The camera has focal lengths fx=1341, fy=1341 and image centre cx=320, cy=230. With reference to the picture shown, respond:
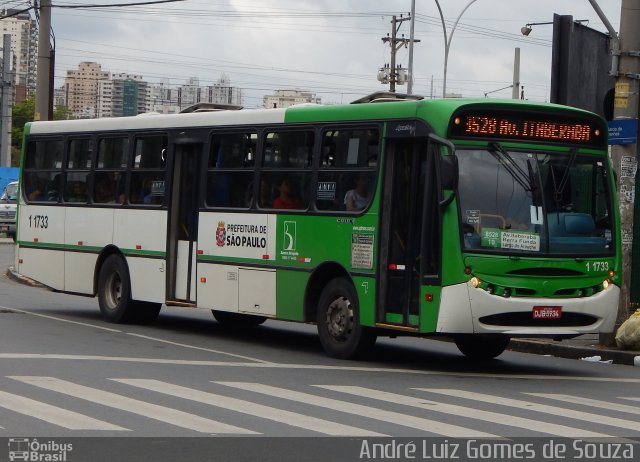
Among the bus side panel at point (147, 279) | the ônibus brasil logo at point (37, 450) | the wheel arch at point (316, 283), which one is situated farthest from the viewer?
the bus side panel at point (147, 279)

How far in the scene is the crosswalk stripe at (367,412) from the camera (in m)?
10.3

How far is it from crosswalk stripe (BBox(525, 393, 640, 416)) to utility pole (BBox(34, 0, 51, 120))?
21423 mm

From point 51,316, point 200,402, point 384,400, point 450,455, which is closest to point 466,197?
point 384,400

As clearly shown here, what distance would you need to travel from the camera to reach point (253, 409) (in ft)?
37.0

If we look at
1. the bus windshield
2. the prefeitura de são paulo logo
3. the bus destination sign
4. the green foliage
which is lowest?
the prefeitura de são paulo logo

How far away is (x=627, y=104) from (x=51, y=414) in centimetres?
1079

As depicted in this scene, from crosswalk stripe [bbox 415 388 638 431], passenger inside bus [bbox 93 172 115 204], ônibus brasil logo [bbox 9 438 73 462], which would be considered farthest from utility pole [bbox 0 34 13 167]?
ônibus brasil logo [bbox 9 438 73 462]

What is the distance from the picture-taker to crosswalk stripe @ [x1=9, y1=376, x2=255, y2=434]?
10.2 m

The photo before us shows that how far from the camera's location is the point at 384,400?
12188 millimetres

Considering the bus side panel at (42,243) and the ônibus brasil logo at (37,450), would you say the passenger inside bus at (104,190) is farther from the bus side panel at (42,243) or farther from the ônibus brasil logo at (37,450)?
the ônibus brasil logo at (37,450)

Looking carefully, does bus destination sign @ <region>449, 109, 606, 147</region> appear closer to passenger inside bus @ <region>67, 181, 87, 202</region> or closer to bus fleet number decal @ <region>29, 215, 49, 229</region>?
passenger inside bus @ <region>67, 181, 87, 202</region>

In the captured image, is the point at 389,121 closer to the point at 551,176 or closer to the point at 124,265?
the point at 551,176

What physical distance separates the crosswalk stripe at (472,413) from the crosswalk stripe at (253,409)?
52.5 inches

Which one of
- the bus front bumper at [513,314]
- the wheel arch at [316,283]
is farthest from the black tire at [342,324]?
the bus front bumper at [513,314]
